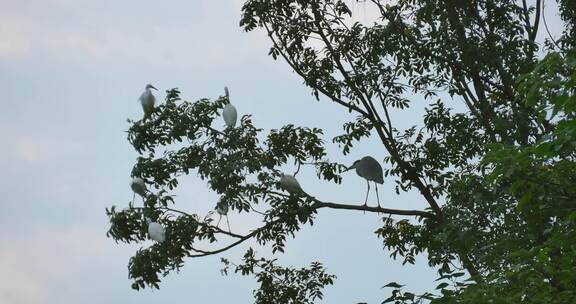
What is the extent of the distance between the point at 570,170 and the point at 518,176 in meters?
0.56

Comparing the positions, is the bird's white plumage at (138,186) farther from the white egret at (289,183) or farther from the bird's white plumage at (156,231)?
the white egret at (289,183)

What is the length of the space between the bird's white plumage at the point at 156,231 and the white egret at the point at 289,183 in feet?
4.02

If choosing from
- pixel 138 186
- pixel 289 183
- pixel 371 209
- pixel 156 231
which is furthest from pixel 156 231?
pixel 371 209

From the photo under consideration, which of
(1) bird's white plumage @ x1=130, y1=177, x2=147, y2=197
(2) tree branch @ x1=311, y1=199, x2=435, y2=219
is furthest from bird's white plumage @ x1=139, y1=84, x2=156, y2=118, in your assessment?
(2) tree branch @ x1=311, y1=199, x2=435, y2=219

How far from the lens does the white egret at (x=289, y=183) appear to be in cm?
835

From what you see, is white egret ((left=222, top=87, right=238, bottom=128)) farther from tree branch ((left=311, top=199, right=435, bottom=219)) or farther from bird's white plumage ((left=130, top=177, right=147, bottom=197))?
tree branch ((left=311, top=199, right=435, bottom=219))

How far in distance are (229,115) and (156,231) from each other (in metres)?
1.35

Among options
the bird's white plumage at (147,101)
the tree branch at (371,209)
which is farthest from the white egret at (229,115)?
Result: the tree branch at (371,209)

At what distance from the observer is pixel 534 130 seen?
778 cm

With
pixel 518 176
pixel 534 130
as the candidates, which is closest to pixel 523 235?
pixel 518 176

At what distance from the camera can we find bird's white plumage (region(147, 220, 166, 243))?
26.9 ft

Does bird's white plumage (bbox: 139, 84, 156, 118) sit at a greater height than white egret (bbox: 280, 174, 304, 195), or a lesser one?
greater

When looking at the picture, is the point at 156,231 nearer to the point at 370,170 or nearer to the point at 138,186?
the point at 138,186

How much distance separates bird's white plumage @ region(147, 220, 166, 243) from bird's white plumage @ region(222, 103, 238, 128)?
123cm
